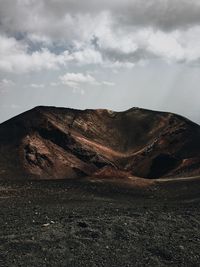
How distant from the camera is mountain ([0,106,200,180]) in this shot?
31.8 meters

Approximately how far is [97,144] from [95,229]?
2358cm

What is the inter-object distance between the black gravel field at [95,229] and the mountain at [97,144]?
6.99 m

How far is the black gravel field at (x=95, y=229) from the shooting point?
1371 cm

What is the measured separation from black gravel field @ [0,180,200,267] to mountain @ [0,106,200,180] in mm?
6993

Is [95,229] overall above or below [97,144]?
below

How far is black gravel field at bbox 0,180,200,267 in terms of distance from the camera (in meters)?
13.7

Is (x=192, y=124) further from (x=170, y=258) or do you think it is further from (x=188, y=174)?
(x=170, y=258)

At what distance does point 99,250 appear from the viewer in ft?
46.4

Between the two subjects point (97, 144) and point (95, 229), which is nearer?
point (95, 229)

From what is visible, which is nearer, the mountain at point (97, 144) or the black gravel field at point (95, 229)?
the black gravel field at point (95, 229)

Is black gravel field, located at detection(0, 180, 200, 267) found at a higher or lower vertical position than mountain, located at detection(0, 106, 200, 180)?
lower

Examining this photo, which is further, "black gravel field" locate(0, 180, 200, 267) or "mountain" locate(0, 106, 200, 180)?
"mountain" locate(0, 106, 200, 180)

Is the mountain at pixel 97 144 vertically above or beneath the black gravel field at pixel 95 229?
above

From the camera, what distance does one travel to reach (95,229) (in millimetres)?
15758
